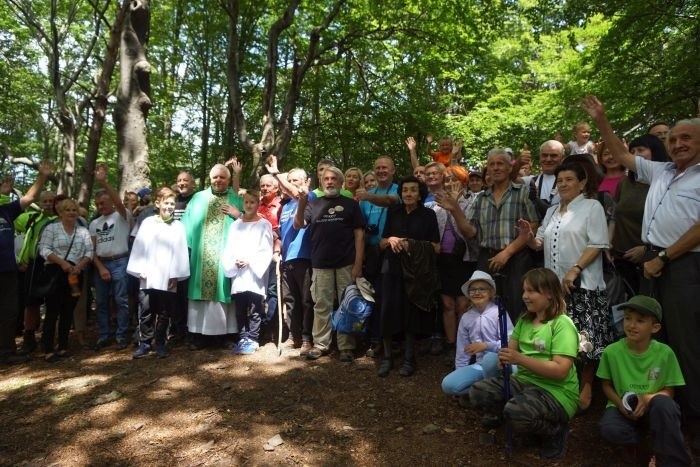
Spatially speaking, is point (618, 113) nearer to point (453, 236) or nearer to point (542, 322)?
point (453, 236)

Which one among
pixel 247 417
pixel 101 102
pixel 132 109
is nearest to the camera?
pixel 247 417

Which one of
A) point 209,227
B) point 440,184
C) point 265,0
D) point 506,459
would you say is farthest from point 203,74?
point 506,459

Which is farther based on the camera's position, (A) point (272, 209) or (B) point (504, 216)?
(A) point (272, 209)

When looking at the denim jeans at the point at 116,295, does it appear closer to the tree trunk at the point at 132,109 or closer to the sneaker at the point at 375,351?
the tree trunk at the point at 132,109

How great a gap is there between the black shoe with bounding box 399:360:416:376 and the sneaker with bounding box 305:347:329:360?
Answer: 1.07 metres

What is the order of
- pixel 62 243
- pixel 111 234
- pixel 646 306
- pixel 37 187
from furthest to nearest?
pixel 111 234 < pixel 62 243 < pixel 37 187 < pixel 646 306

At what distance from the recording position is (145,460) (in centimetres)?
337

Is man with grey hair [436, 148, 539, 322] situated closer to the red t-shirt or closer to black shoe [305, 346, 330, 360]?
black shoe [305, 346, 330, 360]

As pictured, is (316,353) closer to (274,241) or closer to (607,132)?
(274,241)

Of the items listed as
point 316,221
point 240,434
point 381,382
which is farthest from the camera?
point 316,221

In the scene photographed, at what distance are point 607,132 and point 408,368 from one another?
294cm

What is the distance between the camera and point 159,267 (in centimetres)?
556

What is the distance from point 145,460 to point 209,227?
10.6 ft

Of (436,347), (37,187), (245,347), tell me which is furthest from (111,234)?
(436,347)
